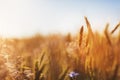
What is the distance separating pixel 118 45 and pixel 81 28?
280mm

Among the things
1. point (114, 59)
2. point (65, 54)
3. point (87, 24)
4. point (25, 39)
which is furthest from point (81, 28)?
point (25, 39)

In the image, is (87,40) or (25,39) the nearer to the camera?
(87,40)

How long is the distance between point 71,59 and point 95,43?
0.48 m

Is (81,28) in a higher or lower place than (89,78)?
higher

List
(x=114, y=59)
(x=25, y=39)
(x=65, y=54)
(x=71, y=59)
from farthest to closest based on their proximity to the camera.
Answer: (x=25, y=39)
(x=65, y=54)
(x=71, y=59)
(x=114, y=59)

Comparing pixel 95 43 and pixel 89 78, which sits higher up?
pixel 95 43

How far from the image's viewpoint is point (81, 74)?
3.78 m

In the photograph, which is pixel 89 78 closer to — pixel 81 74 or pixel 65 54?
pixel 81 74

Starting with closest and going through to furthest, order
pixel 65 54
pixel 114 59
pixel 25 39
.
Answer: pixel 114 59 < pixel 65 54 < pixel 25 39

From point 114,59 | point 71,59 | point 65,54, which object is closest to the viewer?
point 114,59

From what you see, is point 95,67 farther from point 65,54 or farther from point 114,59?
point 65,54

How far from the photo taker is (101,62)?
362cm

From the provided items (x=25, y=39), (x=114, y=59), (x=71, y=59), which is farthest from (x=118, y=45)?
(x=25, y=39)

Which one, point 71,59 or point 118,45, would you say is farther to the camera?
point 71,59
